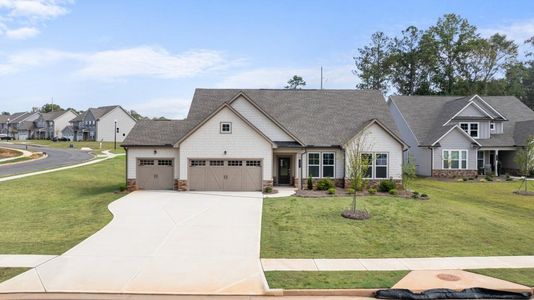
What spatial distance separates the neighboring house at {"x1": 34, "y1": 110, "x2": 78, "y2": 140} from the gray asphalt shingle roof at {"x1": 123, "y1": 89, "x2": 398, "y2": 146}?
243ft

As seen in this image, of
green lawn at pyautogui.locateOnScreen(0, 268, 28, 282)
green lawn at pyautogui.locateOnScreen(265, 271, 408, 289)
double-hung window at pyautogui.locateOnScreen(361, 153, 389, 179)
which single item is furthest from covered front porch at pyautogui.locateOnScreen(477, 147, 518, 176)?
green lawn at pyautogui.locateOnScreen(0, 268, 28, 282)

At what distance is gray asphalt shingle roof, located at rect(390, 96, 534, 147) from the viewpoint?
36344 mm

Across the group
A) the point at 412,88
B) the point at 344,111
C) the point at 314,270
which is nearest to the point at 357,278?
the point at 314,270

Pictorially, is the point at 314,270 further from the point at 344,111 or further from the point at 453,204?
the point at 344,111

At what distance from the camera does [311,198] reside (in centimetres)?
2220

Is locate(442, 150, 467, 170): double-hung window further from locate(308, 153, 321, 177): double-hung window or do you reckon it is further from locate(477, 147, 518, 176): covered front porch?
locate(308, 153, 321, 177): double-hung window

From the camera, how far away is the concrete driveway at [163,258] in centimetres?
946

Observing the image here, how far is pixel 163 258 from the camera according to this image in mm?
11562

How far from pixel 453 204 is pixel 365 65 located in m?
44.2

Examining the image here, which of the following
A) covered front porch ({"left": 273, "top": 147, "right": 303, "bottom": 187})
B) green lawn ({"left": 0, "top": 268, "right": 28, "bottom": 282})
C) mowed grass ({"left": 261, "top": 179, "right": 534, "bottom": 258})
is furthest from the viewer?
covered front porch ({"left": 273, "top": 147, "right": 303, "bottom": 187})

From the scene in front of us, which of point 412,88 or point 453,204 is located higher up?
point 412,88

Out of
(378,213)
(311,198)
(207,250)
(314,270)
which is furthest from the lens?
(311,198)

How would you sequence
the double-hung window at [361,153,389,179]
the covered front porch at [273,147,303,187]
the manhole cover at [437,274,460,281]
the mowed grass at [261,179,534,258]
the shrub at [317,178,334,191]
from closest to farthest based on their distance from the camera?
the manhole cover at [437,274,460,281]
the mowed grass at [261,179,534,258]
the shrub at [317,178,334,191]
the double-hung window at [361,153,389,179]
the covered front porch at [273,147,303,187]

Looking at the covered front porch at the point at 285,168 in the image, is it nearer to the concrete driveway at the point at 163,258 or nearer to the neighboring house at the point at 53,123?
the concrete driveway at the point at 163,258
